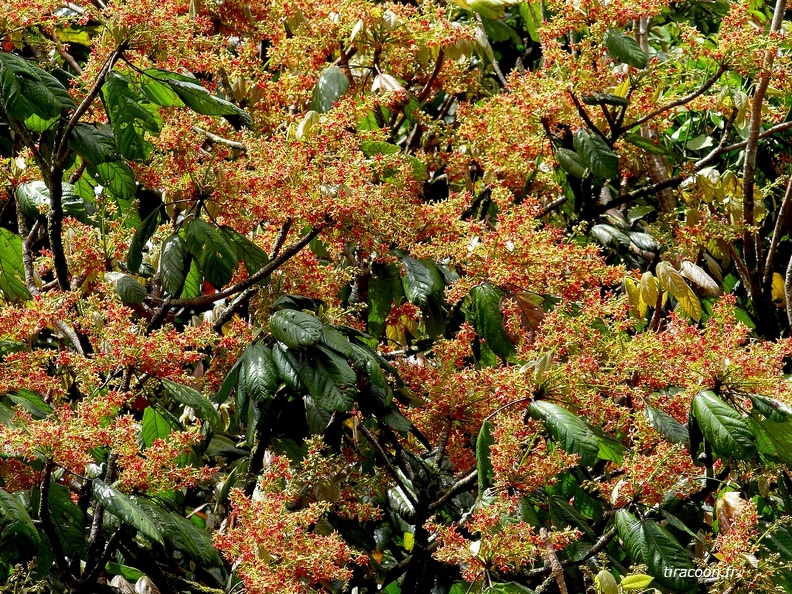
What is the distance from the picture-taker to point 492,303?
2.98 metres

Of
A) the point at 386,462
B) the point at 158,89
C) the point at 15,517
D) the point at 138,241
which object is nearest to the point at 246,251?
the point at 138,241

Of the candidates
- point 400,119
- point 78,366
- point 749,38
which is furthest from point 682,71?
point 78,366

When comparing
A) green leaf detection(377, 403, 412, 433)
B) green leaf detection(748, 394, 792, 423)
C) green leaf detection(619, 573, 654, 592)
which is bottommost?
green leaf detection(619, 573, 654, 592)

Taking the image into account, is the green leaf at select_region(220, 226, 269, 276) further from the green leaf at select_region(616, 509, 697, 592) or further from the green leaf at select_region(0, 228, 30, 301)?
the green leaf at select_region(616, 509, 697, 592)

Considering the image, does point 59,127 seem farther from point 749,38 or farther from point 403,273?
point 749,38

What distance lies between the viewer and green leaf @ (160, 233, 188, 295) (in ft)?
9.52

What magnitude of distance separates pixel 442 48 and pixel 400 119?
0.57 meters

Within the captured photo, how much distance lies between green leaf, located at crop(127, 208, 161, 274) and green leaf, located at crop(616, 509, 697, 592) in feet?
4.82

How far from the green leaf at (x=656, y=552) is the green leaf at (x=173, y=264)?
1311mm

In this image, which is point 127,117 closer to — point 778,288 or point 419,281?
point 419,281

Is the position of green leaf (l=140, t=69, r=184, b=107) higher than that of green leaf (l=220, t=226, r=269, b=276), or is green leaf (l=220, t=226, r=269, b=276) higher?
green leaf (l=140, t=69, r=184, b=107)

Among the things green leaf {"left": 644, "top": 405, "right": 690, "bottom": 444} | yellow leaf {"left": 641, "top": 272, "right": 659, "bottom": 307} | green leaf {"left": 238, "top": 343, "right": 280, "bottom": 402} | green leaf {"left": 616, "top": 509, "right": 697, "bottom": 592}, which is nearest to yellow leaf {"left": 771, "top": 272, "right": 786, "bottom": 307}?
yellow leaf {"left": 641, "top": 272, "right": 659, "bottom": 307}

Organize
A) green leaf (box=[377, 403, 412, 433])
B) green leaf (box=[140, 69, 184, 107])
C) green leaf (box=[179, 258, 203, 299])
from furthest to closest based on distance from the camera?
green leaf (box=[179, 258, 203, 299]), green leaf (box=[377, 403, 412, 433]), green leaf (box=[140, 69, 184, 107])

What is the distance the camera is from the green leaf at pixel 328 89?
364cm
